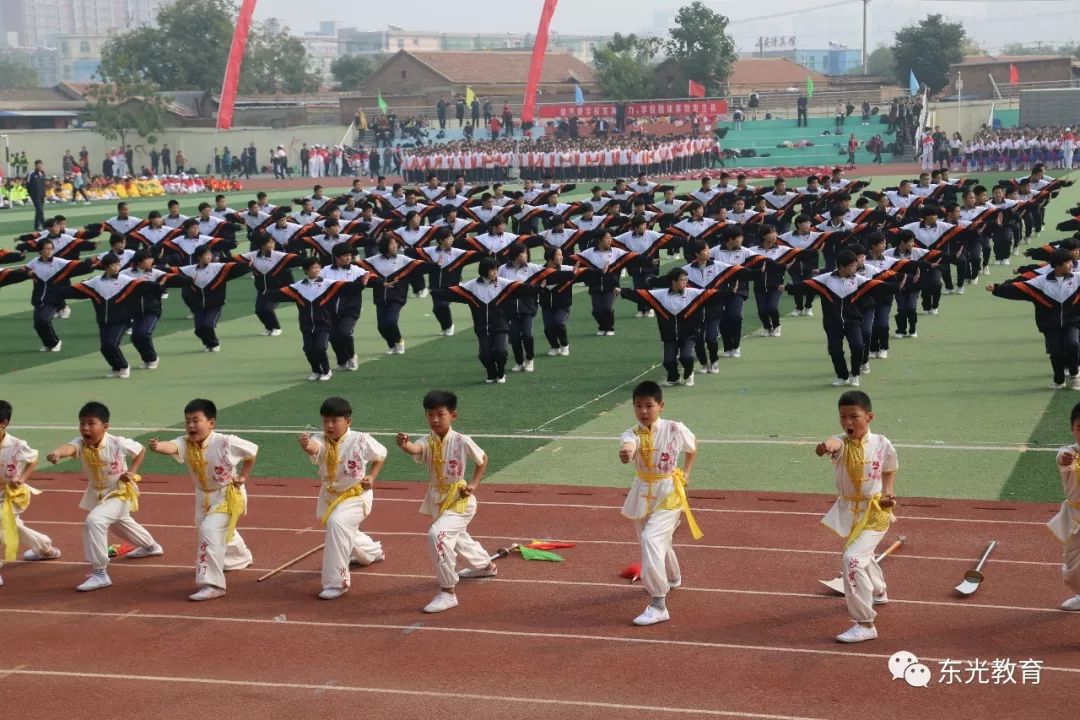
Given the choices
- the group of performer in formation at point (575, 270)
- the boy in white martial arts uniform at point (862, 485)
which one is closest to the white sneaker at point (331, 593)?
the boy in white martial arts uniform at point (862, 485)

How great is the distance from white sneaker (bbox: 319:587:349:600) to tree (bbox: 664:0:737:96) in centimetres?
6412

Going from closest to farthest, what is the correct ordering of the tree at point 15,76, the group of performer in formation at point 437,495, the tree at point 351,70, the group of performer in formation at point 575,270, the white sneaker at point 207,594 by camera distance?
the group of performer in formation at point 437,495
the white sneaker at point 207,594
the group of performer in formation at point 575,270
the tree at point 351,70
the tree at point 15,76

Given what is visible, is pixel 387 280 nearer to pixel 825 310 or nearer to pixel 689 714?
pixel 825 310

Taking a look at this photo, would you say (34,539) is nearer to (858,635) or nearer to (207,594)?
(207,594)

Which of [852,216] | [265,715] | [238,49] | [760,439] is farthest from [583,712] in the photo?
[238,49]

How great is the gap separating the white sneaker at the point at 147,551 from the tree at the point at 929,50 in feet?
221

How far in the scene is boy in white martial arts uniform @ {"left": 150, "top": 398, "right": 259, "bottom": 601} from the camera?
10.9 metres

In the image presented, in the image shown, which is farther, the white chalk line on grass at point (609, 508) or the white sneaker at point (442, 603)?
the white chalk line on grass at point (609, 508)

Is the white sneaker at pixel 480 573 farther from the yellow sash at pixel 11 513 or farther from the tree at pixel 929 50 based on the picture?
the tree at pixel 929 50

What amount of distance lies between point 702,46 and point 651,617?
65489mm

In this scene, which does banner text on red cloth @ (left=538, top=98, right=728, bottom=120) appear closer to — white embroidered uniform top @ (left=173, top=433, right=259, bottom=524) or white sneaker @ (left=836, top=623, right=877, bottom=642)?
white embroidered uniform top @ (left=173, top=433, right=259, bottom=524)

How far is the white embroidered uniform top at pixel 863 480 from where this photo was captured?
968 centimetres

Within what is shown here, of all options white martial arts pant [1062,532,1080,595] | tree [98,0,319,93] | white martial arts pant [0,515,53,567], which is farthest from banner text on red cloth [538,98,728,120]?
white martial arts pant [1062,532,1080,595]

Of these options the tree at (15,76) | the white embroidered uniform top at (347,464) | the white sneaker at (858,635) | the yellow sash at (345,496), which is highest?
the tree at (15,76)
